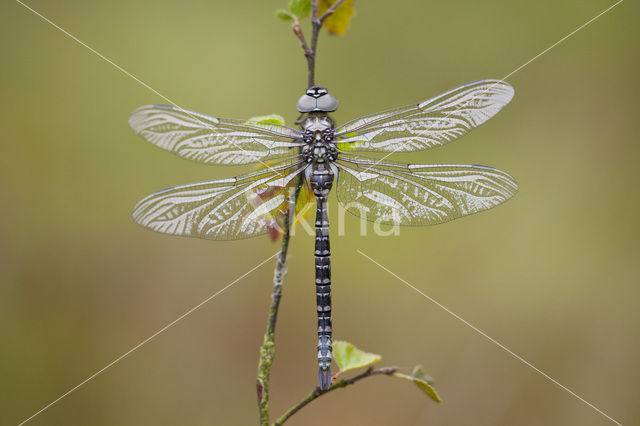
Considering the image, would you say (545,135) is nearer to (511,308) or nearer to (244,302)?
(511,308)

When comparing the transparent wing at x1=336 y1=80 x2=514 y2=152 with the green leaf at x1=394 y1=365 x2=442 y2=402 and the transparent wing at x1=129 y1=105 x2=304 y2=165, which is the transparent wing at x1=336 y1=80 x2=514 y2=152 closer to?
the transparent wing at x1=129 y1=105 x2=304 y2=165

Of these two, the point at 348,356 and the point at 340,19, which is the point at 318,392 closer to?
the point at 348,356

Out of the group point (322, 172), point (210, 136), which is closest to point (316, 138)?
point (322, 172)

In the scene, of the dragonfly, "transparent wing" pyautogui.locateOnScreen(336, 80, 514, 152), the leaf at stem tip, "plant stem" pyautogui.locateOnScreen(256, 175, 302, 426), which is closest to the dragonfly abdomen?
the dragonfly

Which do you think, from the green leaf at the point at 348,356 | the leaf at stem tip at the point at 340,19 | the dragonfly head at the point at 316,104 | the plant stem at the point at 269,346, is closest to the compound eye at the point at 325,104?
the dragonfly head at the point at 316,104

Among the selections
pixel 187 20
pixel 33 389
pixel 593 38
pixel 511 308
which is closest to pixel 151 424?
pixel 33 389

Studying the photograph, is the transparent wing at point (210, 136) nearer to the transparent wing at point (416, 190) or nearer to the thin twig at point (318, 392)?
the transparent wing at point (416, 190)
